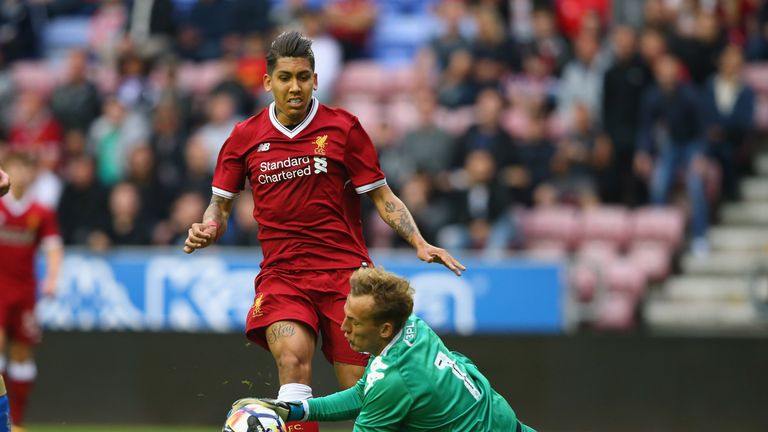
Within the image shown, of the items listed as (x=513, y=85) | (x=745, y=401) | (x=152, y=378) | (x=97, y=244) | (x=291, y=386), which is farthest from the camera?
(x=513, y=85)

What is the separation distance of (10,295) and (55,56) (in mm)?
6851

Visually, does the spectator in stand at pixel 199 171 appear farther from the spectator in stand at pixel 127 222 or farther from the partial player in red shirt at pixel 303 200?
the partial player in red shirt at pixel 303 200

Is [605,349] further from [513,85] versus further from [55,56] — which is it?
[55,56]

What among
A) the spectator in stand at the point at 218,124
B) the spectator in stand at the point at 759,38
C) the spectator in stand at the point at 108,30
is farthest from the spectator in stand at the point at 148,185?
the spectator in stand at the point at 759,38

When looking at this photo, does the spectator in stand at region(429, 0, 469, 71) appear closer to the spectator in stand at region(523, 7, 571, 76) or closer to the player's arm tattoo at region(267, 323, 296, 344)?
the spectator in stand at region(523, 7, 571, 76)

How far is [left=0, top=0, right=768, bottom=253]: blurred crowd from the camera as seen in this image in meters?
13.9

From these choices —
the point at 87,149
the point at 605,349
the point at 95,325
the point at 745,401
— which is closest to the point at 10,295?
the point at 95,325

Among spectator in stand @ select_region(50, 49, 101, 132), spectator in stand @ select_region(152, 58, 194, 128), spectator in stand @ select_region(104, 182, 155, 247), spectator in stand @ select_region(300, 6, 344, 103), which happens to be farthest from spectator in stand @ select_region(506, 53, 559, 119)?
spectator in stand @ select_region(50, 49, 101, 132)

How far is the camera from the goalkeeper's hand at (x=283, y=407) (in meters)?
6.05

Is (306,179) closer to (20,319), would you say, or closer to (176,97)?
(20,319)

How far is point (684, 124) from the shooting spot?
13.9m

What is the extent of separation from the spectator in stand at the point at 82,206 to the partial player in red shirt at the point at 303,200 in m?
7.35

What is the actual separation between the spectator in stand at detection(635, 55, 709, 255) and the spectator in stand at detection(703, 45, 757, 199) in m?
0.14

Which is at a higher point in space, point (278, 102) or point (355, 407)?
point (278, 102)
